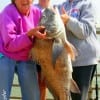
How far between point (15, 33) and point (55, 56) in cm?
48

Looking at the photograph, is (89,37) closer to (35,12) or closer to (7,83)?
(35,12)

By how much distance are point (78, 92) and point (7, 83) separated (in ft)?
2.73

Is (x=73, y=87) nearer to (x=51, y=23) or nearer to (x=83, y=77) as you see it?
(x=83, y=77)

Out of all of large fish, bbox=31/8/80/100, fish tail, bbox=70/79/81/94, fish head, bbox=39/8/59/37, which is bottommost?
fish tail, bbox=70/79/81/94

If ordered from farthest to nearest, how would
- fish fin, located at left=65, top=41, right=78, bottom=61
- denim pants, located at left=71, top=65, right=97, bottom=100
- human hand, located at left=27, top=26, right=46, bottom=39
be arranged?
denim pants, located at left=71, top=65, right=97, bottom=100 → fish fin, located at left=65, top=41, right=78, bottom=61 → human hand, located at left=27, top=26, right=46, bottom=39

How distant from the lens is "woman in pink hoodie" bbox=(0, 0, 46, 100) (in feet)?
14.7

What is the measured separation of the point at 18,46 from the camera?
448 cm

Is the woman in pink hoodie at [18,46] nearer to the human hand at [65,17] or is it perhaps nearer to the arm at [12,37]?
the arm at [12,37]

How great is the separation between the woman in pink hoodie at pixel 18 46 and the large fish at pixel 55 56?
100mm

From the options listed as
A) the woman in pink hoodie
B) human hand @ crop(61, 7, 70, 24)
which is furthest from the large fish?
human hand @ crop(61, 7, 70, 24)

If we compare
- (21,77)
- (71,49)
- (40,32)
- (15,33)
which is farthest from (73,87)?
(15,33)

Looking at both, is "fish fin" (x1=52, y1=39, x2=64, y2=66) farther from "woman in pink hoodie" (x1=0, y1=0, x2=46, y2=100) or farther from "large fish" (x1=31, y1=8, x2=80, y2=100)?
"woman in pink hoodie" (x1=0, y1=0, x2=46, y2=100)

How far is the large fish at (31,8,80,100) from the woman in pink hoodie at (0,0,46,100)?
0.10 meters

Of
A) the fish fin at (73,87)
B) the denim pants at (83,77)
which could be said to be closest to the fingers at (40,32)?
the fish fin at (73,87)
